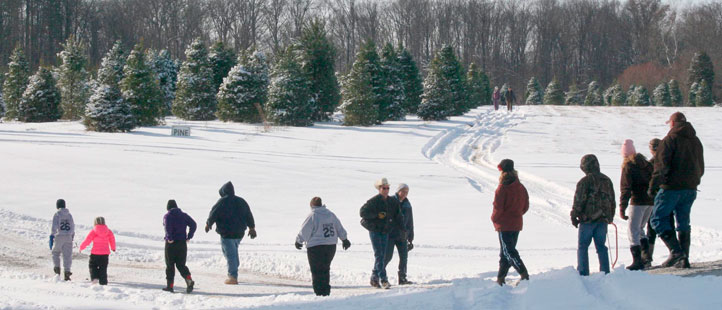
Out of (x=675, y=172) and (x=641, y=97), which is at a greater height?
(x=641, y=97)

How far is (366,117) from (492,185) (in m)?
13.9

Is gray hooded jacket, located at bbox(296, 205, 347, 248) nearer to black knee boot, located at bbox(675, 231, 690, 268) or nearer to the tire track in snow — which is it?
black knee boot, located at bbox(675, 231, 690, 268)

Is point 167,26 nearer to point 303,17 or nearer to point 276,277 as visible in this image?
point 303,17

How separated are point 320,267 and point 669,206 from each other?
4.04 meters

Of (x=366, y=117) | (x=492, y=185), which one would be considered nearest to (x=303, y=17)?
(x=366, y=117)

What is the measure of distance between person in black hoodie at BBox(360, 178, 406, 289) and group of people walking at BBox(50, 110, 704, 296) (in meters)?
0.01

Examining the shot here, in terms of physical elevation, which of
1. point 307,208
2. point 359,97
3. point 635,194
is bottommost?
point 307,208

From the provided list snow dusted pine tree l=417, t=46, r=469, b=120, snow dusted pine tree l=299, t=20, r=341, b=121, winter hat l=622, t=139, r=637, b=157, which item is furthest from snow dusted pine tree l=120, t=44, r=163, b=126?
winter hat l=622, t=139, r=637, b=157

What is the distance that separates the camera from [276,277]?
9.89 m

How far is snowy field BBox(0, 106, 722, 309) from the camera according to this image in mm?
6430

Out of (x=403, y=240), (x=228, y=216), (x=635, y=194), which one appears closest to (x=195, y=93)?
(x=228, y=216)

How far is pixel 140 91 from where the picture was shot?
29.9m

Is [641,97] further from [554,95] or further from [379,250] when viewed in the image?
[379,250]

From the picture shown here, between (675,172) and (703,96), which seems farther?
(703,96)
